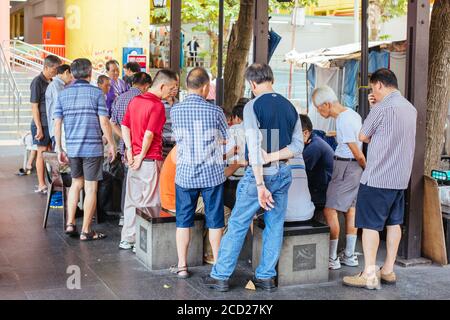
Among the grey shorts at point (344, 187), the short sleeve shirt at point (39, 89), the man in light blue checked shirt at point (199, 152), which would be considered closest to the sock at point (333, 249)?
the grey shorts at point (344, 187)

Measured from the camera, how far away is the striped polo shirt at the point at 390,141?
17.4 ft

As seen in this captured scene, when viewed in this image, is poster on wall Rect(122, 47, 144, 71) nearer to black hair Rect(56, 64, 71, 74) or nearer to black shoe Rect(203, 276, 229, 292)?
black hair Rect(56, 64, 71, 74)

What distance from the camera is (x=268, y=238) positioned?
5.35m

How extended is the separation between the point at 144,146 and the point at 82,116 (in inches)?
35.3

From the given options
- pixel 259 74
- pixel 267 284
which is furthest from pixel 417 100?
pixel 267 284

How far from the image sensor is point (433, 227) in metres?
6.28

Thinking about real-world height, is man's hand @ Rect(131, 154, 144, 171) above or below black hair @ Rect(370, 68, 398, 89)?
below

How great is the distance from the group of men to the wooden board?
72 centimetres

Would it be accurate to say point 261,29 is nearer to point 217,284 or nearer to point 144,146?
point 144,146

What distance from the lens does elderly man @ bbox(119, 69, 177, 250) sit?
627 cm

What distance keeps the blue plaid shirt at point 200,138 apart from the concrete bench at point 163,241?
2.02ft

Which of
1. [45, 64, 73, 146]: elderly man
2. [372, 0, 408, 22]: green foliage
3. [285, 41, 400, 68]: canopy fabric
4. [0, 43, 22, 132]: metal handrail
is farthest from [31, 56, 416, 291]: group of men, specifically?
[372, 0, 408, 22]: green foliage
